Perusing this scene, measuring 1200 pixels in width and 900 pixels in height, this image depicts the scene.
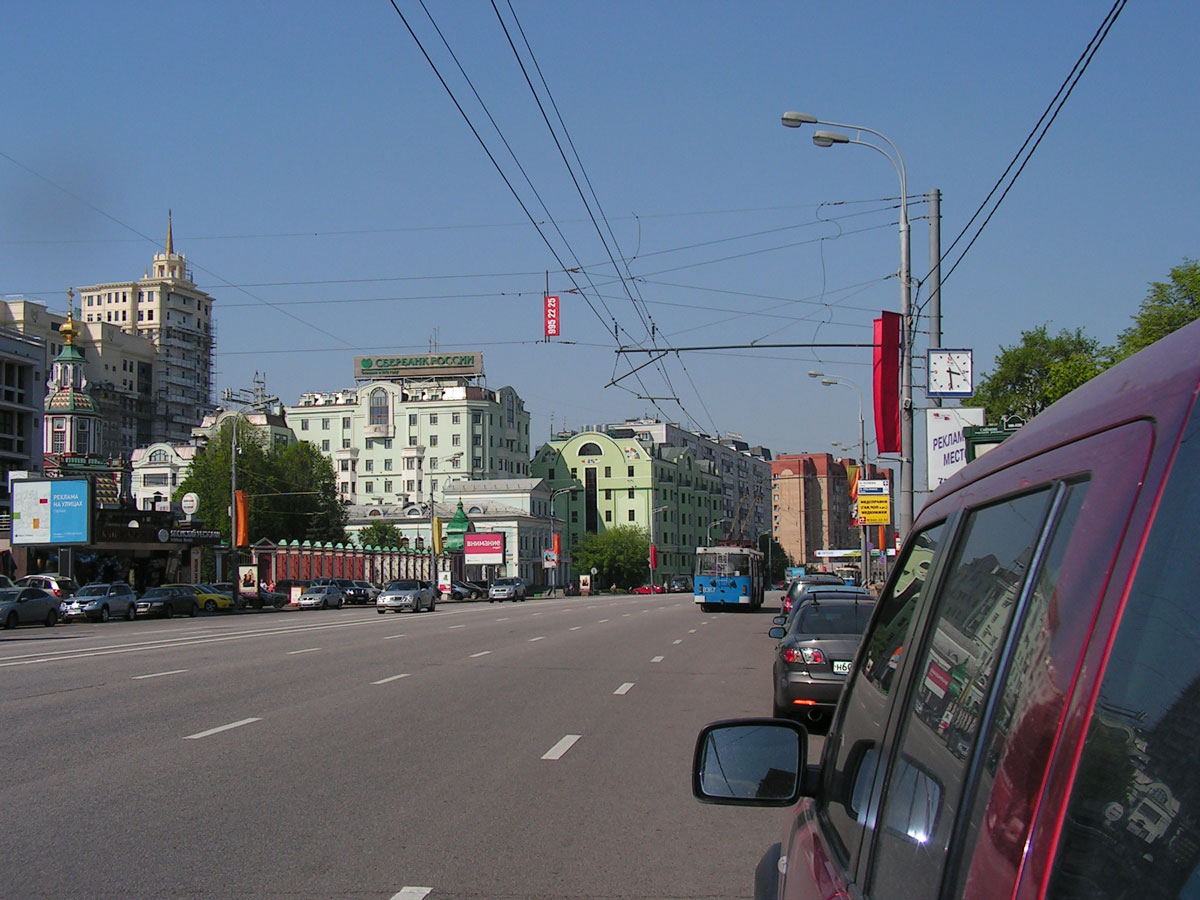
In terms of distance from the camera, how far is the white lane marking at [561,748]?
1109 cm

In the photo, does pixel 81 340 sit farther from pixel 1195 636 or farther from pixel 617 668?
pixel 1195 636

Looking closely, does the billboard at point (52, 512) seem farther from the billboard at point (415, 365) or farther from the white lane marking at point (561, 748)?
the billboard at point (415, 365)

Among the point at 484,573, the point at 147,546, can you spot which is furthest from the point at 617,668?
the point at 484,573

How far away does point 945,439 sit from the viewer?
23.0m

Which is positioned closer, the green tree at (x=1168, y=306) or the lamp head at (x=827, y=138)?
the lamp head at (x=827, y=138)

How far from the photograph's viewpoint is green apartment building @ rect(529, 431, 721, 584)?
459 ft

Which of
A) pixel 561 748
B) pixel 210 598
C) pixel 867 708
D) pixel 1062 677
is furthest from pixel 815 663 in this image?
pixel 210 598

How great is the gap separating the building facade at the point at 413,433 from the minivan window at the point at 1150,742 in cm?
13478

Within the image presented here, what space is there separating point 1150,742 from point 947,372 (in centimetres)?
2071

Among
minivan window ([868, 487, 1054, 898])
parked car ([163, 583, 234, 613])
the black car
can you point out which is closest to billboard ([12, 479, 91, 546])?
parked car ([163, 583, 234, 613])

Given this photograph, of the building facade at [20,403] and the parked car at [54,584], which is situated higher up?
the building facade at [20,403]

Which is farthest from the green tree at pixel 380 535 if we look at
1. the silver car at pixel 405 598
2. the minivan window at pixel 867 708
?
the minivan window at pixel 867 708

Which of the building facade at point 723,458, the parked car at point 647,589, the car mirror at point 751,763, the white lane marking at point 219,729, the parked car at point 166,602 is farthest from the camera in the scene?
the building facade at point 723,458

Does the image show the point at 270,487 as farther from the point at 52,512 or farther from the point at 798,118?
the point at 798,118
